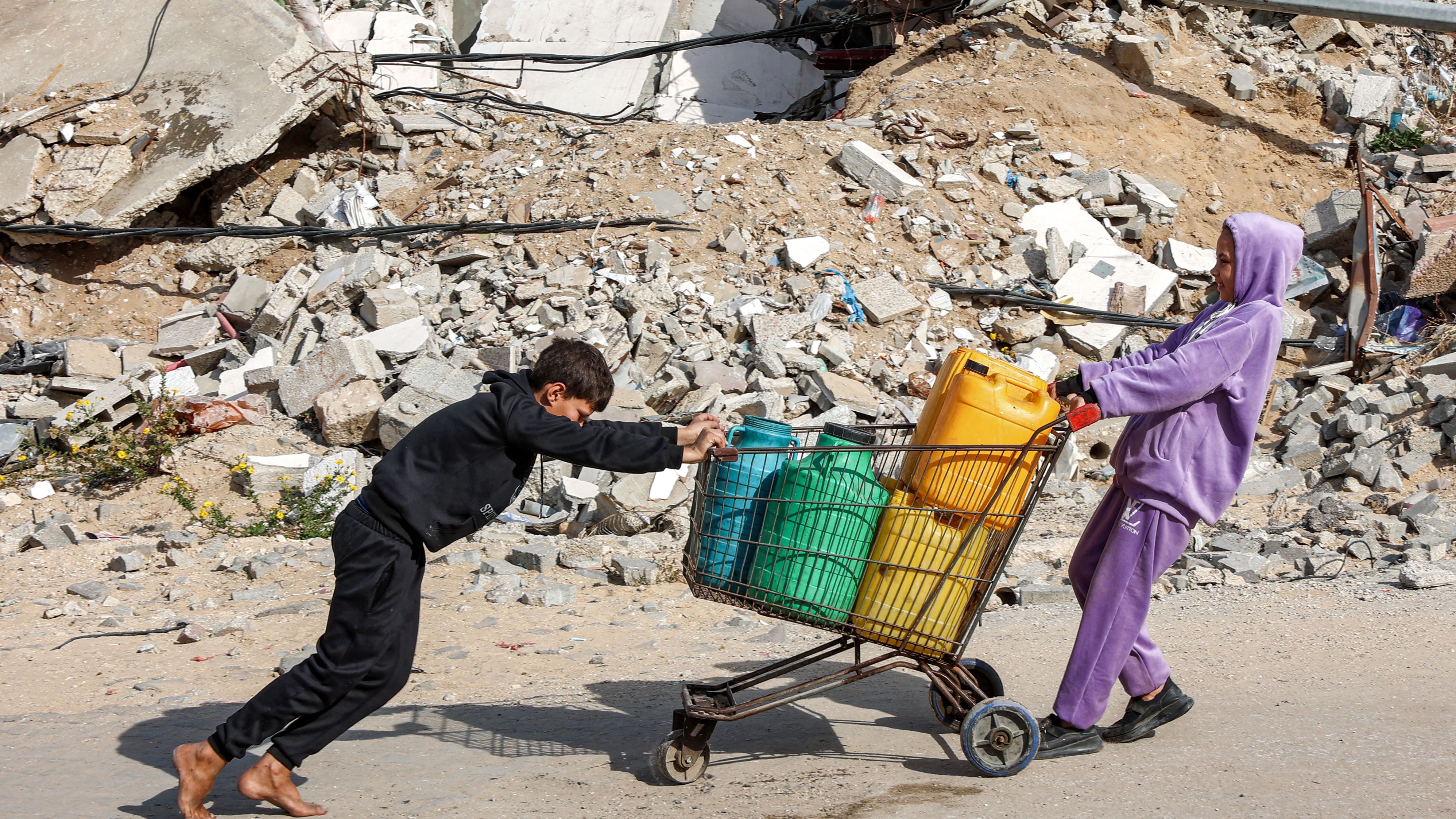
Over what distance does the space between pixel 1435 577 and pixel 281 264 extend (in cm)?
980

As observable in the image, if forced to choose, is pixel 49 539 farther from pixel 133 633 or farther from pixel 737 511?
pixel 737 511

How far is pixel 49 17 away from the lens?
39.4 feet

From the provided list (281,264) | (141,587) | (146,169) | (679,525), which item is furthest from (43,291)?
(679,525)

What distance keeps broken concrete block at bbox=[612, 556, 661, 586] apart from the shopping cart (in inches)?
98.4

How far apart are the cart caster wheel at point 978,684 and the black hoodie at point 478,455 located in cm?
139

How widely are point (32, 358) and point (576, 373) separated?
8188 mm

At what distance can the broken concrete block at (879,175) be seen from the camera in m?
10.3

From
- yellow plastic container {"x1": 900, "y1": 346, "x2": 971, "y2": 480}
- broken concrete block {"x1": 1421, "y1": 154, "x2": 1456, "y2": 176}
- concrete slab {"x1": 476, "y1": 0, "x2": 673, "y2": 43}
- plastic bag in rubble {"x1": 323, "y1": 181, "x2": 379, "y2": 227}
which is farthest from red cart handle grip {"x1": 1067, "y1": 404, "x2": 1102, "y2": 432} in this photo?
concrete slab {"x1": 476, "y1": 0, "x2": 673, "y2": 43}

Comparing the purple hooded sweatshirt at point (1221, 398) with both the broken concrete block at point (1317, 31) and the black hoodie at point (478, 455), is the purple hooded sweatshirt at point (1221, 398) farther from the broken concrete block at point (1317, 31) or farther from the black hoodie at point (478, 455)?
the broken concrete block at point (1317, 31)

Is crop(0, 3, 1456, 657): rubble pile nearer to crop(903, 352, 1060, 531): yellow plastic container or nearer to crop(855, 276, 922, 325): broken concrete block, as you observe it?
crop(855, 276, 922, 325): broken concrete block

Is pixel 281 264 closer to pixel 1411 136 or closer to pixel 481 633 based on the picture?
pixel 481 633

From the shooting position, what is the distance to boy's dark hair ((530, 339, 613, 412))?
3188 millimetres

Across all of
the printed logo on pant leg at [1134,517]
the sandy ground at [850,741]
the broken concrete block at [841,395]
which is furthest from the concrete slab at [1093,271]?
the printed logo on pant leg at [1134,517]

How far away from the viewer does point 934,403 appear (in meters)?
3.32
